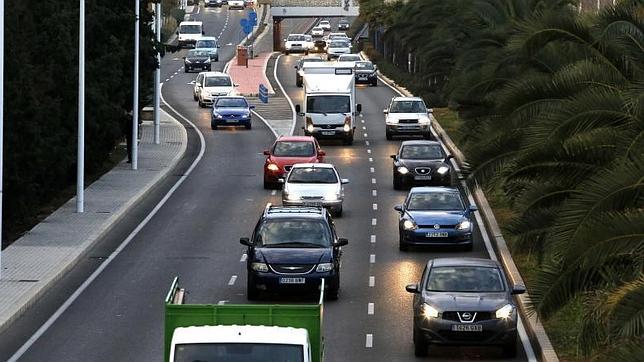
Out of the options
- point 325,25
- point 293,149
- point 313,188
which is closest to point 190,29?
point 325,25

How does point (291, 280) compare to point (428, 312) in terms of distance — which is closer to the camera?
point (428, 312)

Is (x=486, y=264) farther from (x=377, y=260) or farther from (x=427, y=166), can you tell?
(x=427, y=166)

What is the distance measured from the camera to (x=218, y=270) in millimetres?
36500

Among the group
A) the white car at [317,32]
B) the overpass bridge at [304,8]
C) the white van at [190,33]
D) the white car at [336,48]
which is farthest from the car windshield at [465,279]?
the white car at [317,32]

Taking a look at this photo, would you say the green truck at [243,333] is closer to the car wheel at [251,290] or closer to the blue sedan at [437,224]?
the car wheel at [251,290]

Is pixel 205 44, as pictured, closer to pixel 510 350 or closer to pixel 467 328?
pixel 510 350

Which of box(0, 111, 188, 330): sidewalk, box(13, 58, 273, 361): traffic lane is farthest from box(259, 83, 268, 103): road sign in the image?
box(13, 58, 273, 361): traffic lane

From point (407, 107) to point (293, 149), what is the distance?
1535 centimetres

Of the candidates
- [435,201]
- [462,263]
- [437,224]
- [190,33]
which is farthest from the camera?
[190,33]

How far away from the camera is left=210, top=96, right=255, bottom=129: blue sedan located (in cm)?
7338

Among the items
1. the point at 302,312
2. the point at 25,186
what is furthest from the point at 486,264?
the point at 25,186

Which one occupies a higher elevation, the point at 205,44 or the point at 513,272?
the point at 513,272

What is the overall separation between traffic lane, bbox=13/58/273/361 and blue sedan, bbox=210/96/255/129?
423 inches

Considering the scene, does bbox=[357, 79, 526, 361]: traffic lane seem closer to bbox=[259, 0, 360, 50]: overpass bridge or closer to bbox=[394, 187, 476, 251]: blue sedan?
bbox=[394, 187, 476, 251]: blue sedan
